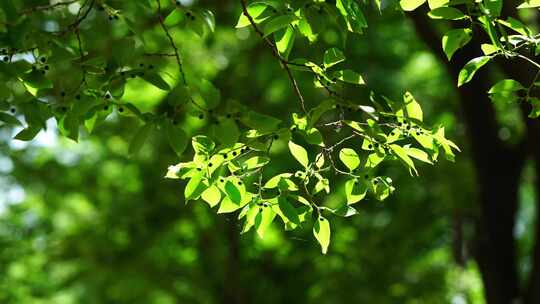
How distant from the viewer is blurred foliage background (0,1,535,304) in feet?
23.5

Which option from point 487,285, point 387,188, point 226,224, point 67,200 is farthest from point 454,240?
point 387,188

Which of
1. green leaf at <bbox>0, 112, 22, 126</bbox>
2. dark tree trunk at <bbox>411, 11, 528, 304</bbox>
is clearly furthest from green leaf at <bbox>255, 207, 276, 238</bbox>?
dark tree trunk at <bbox>411, 11, 528, 304</bbox>

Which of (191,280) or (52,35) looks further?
(191,280)

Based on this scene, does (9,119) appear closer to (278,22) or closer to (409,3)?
(278,22)

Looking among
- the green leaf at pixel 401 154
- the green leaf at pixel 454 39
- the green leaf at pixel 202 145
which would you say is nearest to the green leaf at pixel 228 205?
the green leaf at pixel 202 145

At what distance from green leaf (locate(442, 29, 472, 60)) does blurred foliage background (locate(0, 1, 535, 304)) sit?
457 centimetres

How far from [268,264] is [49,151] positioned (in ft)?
9.86

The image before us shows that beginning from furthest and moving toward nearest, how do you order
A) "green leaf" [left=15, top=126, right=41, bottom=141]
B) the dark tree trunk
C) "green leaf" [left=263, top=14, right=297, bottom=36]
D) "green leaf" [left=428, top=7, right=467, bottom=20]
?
the dark tree trunk < "green leaf" [left=15, top=126, right=41, bottom=141] < "green leaf" [left=428, top=7, right=467, bottom=20] < "green leaf" [left=263, top=14, right=297, bottom=36]

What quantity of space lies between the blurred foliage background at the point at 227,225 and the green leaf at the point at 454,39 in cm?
457

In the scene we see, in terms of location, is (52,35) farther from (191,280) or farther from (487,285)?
(191,280)

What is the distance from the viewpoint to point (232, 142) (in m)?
2.05

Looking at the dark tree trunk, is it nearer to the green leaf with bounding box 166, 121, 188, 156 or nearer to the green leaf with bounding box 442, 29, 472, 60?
the green leaf with bounding box 442, 29, 472, 60

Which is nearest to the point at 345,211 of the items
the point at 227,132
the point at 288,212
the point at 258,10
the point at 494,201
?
the point at 288,212

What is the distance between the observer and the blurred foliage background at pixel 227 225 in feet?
23.5
